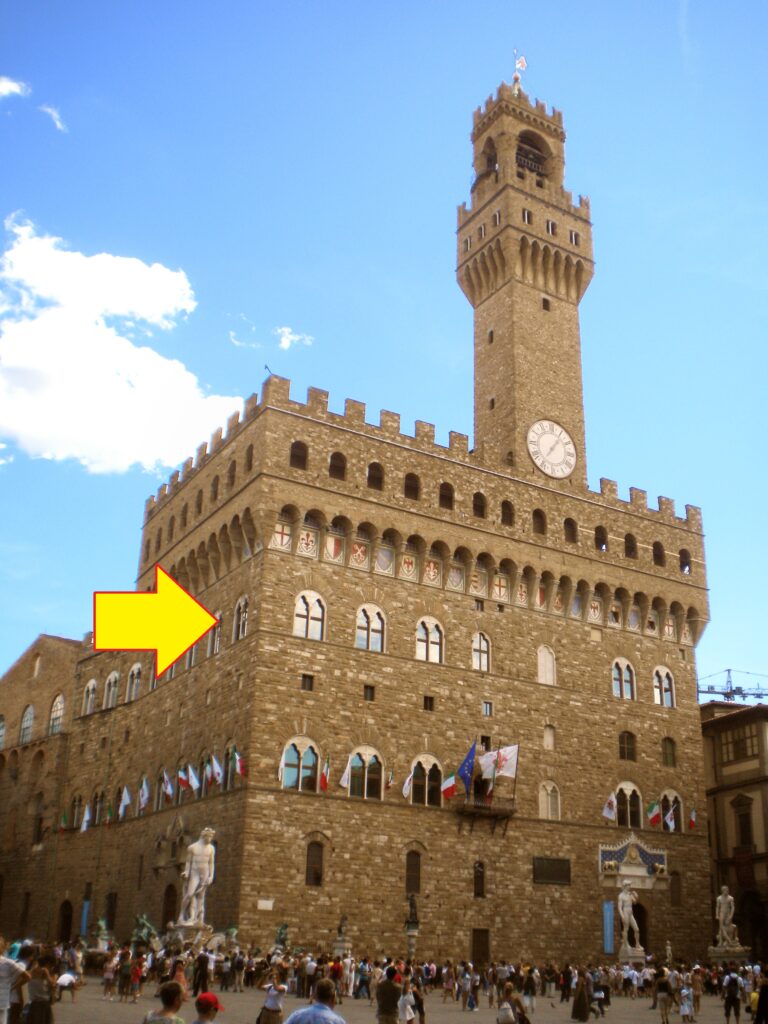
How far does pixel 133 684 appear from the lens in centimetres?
4566

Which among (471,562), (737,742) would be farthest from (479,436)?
(737,742)

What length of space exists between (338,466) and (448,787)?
474 inches

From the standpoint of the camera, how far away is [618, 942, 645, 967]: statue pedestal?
1481 inches

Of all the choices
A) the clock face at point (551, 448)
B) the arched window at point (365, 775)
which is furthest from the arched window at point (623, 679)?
the arched window at point (365, 775)

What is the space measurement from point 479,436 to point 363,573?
11.2 m

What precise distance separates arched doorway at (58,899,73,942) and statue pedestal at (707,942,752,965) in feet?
84.4

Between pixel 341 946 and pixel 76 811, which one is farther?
pixel 76 811

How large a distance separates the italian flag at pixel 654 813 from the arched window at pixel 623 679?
4218 mm

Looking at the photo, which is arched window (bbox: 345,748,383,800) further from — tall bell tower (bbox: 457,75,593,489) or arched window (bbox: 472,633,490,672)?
tall bell tower (bbox: 457,75,593,489)

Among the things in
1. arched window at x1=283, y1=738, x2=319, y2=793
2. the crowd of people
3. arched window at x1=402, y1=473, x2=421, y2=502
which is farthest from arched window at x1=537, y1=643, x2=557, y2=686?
arched window at x1=283, y1=738, x2=319, y2=793

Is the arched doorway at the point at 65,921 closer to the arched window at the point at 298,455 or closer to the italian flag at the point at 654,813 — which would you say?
the arched window at the point at 298,455

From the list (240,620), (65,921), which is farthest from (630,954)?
(65,921)

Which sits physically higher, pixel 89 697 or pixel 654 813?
pixel 89 697

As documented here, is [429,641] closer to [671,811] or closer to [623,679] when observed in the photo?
[623,679]
